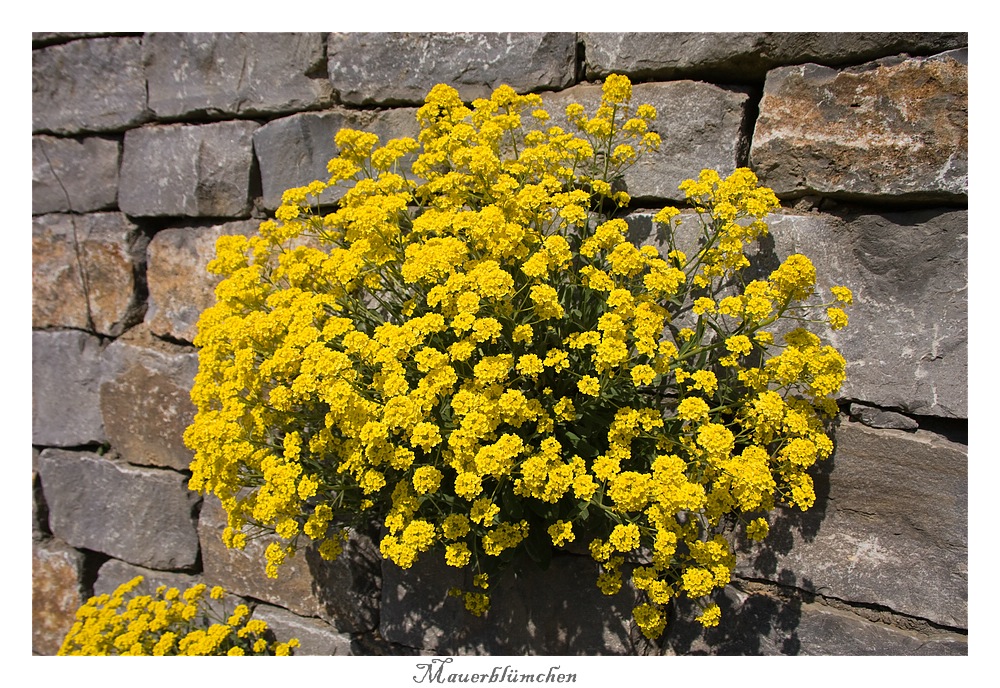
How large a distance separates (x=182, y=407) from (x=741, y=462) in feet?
7.86

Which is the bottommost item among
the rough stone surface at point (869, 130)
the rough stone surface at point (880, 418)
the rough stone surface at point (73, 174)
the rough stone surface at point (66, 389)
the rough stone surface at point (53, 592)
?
the rough stone surface at point (53, 592)

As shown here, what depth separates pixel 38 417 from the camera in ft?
10.6

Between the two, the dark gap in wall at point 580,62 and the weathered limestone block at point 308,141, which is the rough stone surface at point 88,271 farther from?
the dark gap in wall at point 580,62

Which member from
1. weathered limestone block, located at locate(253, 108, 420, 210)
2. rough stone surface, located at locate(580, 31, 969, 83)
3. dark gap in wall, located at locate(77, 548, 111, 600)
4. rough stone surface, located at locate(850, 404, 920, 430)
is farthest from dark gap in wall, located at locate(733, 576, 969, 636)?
dark gap in wall, located at locate(77, 548, 111, 600)

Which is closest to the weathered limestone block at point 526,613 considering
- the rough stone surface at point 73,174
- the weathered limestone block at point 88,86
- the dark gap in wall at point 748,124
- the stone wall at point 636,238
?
the stone wall at point 636,238

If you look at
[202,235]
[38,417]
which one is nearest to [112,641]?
[38,417]

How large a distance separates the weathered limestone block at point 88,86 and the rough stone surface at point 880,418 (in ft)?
10.5

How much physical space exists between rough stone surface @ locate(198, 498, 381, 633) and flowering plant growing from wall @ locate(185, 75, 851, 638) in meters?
0.49

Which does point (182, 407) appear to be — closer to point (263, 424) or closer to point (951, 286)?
point (263, 424)

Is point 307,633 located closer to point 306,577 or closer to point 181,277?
point 306,577

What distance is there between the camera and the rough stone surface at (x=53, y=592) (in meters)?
3.22

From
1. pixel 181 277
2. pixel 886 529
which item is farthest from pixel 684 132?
pixel 181 277

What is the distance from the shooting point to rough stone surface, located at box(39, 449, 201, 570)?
297cm

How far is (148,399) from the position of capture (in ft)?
9.64
